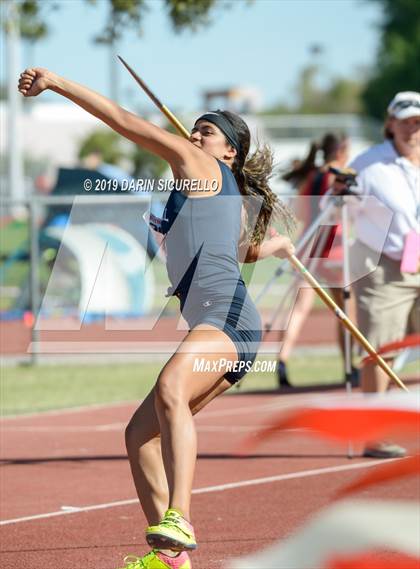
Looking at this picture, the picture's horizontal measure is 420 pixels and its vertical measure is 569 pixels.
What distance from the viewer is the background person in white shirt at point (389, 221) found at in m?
9.47

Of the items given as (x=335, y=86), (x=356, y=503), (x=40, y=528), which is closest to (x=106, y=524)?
(x=40, y=528)

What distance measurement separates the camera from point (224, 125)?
5934 millimetres

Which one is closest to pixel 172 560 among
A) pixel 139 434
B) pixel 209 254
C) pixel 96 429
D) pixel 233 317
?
pixel 139 434

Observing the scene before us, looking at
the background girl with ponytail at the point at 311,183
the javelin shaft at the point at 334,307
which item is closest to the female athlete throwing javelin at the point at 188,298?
the javelin shaft at the point at 334,307

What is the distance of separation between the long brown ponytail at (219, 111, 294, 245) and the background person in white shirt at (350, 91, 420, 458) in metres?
3.18

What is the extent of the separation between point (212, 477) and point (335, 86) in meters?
159

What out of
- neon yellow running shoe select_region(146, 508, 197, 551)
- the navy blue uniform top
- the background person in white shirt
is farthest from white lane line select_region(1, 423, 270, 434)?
neon yellow running shoe select_region(146, 508, 197, 551)

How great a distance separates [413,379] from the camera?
13445mm

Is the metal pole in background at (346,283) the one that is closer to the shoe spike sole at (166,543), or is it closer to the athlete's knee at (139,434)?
the athlete's knee at (139,434)

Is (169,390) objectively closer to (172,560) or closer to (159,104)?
(172,560)

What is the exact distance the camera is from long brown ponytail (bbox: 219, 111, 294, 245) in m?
6.05

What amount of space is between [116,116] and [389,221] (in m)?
4.52

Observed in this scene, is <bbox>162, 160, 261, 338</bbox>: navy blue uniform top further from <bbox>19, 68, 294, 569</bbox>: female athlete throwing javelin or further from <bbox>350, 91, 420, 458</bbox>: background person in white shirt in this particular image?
<bbox>350, 91, 420, 458</bbox>: background person in white shirt

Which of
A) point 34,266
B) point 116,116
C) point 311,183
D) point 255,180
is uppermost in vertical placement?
point 34,266
